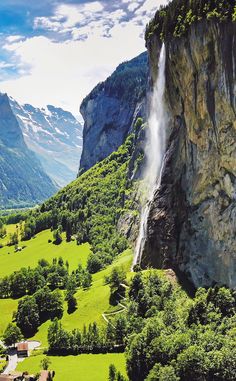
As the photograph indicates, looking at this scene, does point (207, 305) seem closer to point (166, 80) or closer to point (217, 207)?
point (217, 207)

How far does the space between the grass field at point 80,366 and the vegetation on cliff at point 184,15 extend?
238ft

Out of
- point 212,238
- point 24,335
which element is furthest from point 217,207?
point 24,335

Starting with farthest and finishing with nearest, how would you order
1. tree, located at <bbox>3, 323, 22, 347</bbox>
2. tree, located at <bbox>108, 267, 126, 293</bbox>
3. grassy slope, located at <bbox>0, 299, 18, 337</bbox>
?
grassy slope, located at <bbox>0, 299, 18, 337</bbox>
tree, located at <bbox>108, 267, 126, 293</bbox>
tree, located at <bbox>3, 323, 22, 347</bbox>

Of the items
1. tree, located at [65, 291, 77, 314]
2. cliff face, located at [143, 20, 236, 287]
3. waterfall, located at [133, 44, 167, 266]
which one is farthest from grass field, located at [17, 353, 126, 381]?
waterfall, located at [133, 44, 167, 266]

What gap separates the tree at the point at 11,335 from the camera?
123 metres

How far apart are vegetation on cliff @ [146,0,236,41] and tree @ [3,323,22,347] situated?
81.4 meters

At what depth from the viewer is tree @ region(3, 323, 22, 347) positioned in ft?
404

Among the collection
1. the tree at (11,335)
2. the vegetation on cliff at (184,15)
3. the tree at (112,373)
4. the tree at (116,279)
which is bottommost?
the tree at (11,335)

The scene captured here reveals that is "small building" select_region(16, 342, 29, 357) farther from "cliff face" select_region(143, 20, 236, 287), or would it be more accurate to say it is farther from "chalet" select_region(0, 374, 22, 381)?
"cliff face" select_region(143, 20, 236, 287)

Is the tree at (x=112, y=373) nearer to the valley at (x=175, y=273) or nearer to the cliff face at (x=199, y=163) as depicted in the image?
the valley at (x=175, y=273)

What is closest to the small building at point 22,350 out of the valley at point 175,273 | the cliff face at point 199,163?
the valley at point 175,273

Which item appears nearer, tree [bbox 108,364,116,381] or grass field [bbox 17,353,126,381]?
tree [bbox 108,364,116,381]

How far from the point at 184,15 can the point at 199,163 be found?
3550 cm

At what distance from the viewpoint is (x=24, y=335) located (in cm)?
13162
